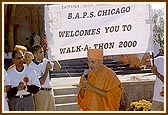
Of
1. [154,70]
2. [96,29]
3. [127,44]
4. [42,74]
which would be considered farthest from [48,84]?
[154,70]

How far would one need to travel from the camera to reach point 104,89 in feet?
11.7

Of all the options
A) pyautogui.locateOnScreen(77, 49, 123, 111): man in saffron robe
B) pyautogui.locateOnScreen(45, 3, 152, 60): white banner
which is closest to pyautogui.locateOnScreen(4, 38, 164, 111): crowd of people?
pyautogui.locateOnScreen(77, 49, 123, 111): man in saffron robe

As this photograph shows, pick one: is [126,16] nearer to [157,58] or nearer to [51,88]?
[157,58]

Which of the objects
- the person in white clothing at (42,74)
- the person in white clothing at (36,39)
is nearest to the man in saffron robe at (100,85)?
the person in white clothing at (42,74)

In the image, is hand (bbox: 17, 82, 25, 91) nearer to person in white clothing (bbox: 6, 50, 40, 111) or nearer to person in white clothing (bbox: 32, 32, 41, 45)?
person in white clothing (bbox: 6, 50, 40, 111)

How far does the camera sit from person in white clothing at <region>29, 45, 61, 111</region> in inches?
142

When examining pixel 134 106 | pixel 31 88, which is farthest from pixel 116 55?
pixel 31 88

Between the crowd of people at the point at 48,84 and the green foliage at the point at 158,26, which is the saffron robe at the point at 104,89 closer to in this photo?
the crowd of people at the point at 48,84

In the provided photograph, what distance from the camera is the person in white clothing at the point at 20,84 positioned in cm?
345

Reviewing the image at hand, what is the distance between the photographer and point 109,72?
3566 mm

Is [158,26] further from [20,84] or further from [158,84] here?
[20,84]

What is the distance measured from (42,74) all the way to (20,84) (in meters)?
0.23

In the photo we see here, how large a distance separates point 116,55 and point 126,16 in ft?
1.12

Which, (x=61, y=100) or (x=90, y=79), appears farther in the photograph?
(x=61, y=100)
